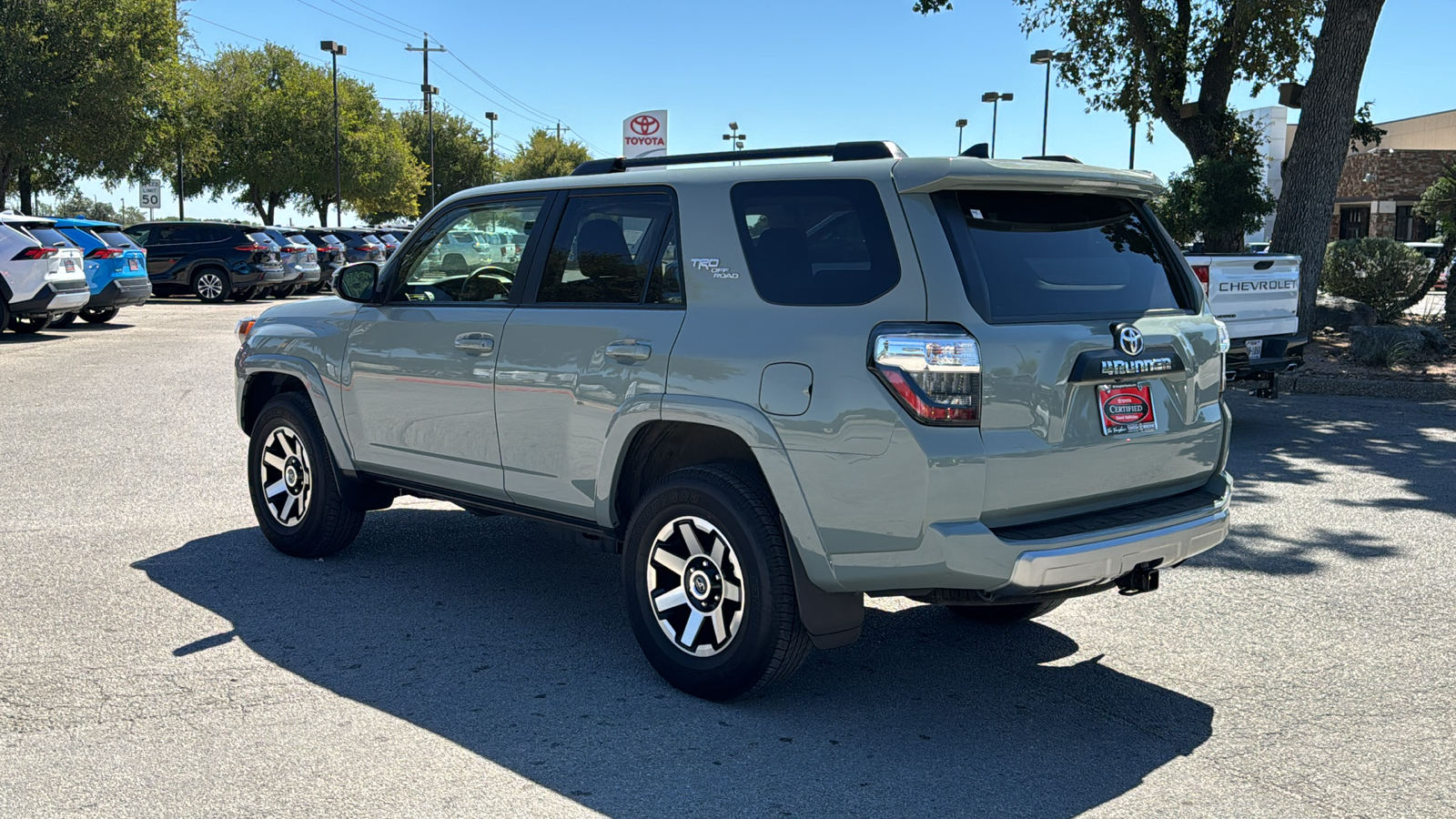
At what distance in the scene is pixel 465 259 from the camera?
19.1 feet

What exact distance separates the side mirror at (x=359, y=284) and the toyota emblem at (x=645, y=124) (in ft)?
41.2

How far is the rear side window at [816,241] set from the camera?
4.22 meters

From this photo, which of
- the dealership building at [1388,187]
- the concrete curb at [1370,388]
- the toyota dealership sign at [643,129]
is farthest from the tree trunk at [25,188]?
the dealership building at [1388,187]

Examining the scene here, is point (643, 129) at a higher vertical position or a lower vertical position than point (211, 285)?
higher

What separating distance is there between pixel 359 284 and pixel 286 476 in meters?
1.18

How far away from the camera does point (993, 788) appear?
3881 mm

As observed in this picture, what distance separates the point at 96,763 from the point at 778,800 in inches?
83.0

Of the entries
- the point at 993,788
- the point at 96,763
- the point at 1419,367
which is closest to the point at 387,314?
the point at 96,763

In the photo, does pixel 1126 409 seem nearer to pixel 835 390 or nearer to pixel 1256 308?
pixel 835 390

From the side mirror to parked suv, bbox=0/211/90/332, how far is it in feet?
49.7

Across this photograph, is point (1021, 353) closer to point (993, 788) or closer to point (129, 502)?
point (993, 788)

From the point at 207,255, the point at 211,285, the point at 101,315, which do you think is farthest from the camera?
the point at 211,285

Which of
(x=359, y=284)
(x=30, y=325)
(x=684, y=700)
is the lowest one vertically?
(x=684, y=700)

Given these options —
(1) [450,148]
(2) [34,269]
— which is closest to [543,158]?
(1) [450,148]
